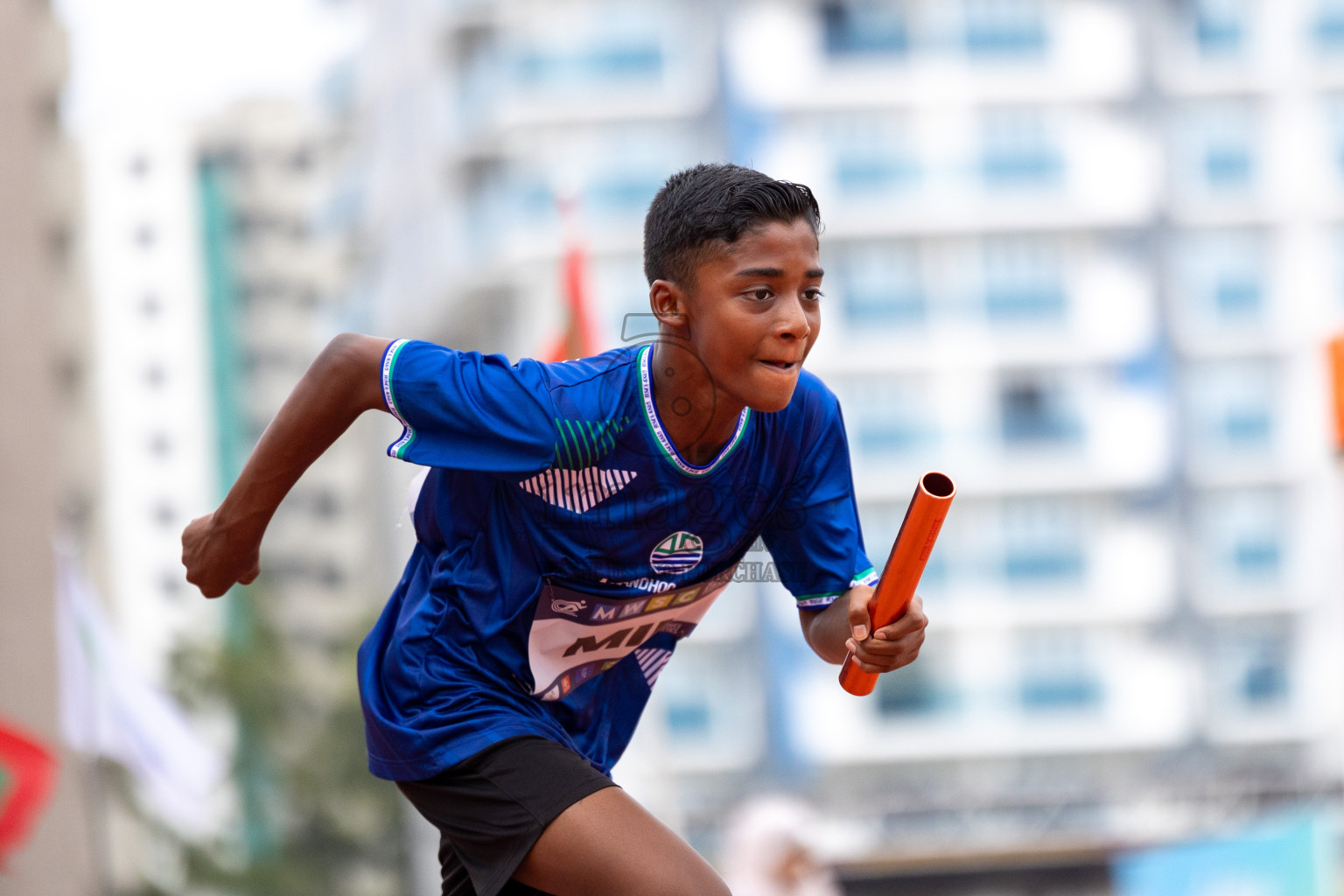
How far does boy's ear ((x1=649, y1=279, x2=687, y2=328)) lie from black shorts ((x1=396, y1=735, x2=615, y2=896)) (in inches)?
27.8

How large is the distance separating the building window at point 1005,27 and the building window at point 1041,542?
34.2 feet

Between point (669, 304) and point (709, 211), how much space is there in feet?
0.56

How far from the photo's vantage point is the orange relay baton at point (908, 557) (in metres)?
2.35

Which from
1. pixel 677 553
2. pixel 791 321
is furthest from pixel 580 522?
pixel 791 321

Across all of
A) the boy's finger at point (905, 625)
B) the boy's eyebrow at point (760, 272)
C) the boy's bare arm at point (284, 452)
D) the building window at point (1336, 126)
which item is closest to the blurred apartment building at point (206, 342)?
the building window at point (1336, 126)

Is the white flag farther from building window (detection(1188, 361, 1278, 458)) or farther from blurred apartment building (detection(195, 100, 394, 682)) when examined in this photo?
blurred apartment building (detection(195, 100, 394, 682))

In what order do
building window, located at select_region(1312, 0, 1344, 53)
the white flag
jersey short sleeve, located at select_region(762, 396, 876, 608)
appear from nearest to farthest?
jersey short sleeve, located at select_region(762, 396, 876, 608) < the white flag < building window, located at select_region(1312, 0, 1344, 53)

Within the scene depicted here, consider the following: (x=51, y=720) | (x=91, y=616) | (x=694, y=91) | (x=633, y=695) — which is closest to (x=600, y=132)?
(x=694, y=91)

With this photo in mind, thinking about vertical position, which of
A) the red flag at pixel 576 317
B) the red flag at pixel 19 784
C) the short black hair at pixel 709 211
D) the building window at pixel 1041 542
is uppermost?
the building window at pixel 1041 542

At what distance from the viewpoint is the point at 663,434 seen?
277cm

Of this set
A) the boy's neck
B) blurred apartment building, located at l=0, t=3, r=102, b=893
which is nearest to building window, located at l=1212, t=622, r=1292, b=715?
blurred apartment building, located at l=0, t=3, r=102, b=893

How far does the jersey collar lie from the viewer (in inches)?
109

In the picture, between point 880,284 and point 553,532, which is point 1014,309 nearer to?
point 880,284

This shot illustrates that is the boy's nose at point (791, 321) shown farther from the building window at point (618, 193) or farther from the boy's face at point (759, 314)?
the building window at point (618, 193)
